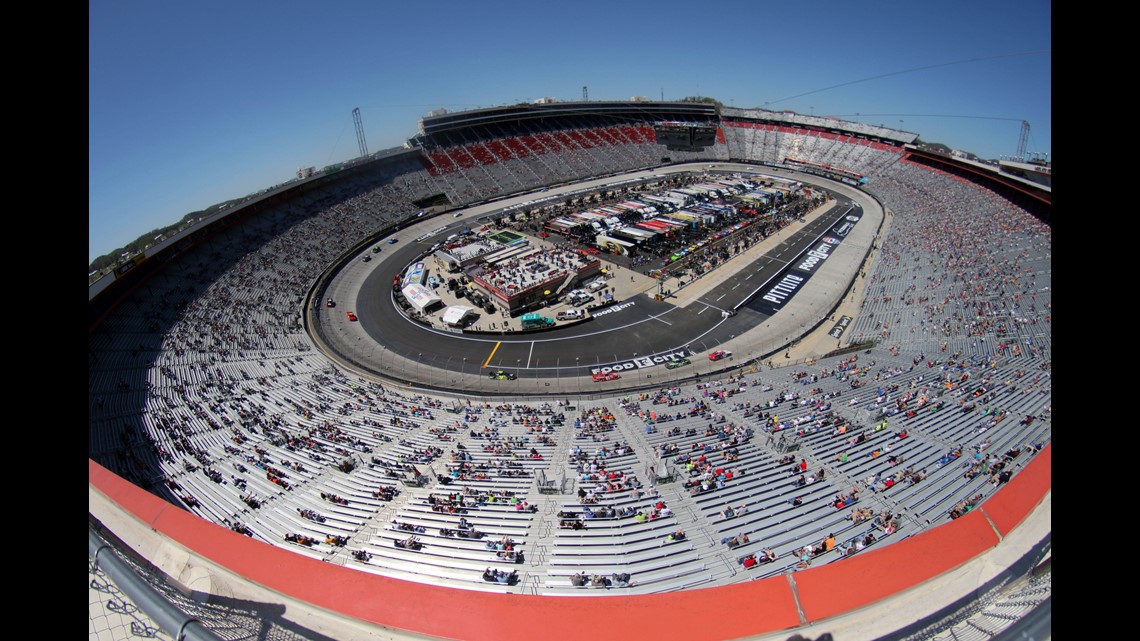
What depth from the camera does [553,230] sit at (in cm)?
6291

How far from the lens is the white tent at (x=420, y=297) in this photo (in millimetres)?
42938

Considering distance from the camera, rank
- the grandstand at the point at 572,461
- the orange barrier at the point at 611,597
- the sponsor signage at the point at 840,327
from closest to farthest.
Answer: the orange barrier at the point at 611,597
the grandstand at the point at 572,461
the sponsor signage at the point at 840,327

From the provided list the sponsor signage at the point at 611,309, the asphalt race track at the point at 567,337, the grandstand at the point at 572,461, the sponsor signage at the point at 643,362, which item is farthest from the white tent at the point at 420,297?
the sponsor signage at the point at 643,362

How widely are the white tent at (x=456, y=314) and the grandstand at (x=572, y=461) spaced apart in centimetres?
897

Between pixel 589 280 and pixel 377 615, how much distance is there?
42.0 metres

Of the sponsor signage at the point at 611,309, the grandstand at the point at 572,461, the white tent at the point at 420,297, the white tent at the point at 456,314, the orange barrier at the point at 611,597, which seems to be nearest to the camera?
the orange barrier at the point at 611,597

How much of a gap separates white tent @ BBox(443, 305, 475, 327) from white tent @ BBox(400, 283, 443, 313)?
2295 millimetres

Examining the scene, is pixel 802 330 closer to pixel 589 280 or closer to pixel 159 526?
pixel 589 280


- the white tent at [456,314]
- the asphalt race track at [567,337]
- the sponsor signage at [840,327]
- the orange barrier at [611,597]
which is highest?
the white tent at [456,314]

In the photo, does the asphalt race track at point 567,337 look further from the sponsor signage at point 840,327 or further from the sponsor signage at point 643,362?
the sponsor signage at point 840,327

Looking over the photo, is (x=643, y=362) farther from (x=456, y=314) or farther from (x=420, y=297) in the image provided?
(x=420, y=297)

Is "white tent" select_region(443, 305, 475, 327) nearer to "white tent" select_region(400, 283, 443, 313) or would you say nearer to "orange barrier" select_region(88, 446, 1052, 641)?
"white tent" select_region(400, 283, 443, 313)

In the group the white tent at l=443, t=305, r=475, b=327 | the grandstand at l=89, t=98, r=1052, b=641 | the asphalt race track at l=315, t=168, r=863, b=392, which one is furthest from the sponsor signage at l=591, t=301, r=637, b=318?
the grandstand at l=89, t=98, r=1052, b=641

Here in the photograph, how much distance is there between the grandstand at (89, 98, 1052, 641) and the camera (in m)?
8.25
